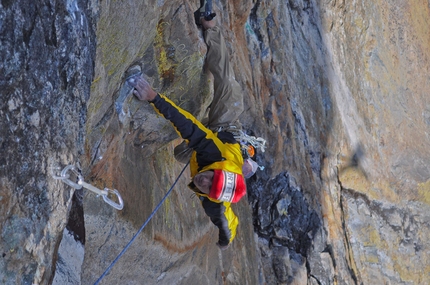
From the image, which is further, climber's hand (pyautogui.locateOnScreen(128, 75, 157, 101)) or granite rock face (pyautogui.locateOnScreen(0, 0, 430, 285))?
climber's hand (pyautogui.locateOnScreen(128, 75, 157, 101))

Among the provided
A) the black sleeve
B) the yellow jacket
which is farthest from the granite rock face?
the black sleeve

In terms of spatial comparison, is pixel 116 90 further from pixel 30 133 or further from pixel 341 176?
pixel 341 176

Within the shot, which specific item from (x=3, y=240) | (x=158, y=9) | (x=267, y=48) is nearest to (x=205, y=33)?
(x=158, y=9)

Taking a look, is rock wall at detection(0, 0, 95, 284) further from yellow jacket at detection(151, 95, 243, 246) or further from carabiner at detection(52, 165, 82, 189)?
yellow jacket at detection(151, 95, 243, 246)

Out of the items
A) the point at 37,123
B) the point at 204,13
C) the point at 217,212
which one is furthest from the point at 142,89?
the point at 37,123

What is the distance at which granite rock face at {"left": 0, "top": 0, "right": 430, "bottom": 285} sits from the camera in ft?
6.00

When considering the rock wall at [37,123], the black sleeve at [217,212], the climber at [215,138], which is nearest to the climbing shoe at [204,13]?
the climber at [215,138]

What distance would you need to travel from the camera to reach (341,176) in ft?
25.3

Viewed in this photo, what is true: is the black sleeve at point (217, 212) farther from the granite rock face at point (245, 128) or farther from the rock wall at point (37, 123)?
the rock wall at point (37, 123)

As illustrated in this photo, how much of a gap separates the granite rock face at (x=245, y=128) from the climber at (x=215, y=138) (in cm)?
17

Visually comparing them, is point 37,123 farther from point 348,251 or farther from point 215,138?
point 348,251

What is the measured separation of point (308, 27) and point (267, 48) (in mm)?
1456

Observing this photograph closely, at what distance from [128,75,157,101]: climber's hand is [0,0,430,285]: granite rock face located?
89 mm

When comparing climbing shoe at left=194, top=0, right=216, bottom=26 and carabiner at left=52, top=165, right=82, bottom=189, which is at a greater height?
climbing shoe at left=194, top=0, right=216, bottom=26
